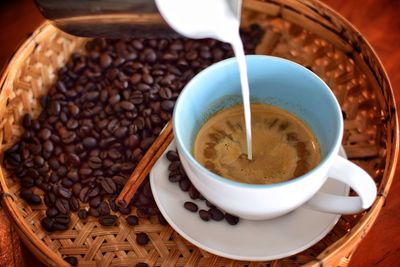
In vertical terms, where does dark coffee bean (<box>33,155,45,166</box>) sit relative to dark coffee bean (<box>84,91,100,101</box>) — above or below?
below

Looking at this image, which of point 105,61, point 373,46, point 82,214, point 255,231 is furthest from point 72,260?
point 373,46

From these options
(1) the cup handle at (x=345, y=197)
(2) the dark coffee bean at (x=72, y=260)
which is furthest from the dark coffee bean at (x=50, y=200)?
(1) the cup handle at (x=345, y=197)

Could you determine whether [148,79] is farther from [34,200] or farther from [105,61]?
[34,200]

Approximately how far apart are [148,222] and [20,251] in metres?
0.24

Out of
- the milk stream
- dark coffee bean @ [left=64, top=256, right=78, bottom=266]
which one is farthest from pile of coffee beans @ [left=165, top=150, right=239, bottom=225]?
dark coffee bean @ [left=64, top=256, right=78, bottom=266]

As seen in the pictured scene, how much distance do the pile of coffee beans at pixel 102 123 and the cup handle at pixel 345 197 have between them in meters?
0.22

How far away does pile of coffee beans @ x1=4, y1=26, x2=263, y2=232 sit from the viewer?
103cm

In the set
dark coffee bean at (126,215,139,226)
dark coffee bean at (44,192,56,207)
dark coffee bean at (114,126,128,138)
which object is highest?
dark coffee bean at (114,126,128,138)

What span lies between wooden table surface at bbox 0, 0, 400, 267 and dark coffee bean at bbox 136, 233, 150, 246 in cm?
20

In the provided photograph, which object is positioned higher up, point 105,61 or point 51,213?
point 105,61

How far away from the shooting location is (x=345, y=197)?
856mm

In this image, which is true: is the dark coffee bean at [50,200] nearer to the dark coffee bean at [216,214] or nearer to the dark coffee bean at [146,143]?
the dark coffee bean at [146,143]

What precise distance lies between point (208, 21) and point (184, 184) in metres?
0.28

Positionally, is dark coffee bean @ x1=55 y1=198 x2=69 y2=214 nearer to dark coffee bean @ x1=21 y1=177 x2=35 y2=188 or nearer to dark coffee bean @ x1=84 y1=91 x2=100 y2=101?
dark coffee bean @ x1=21 y1=177 x2=35 y2=188
